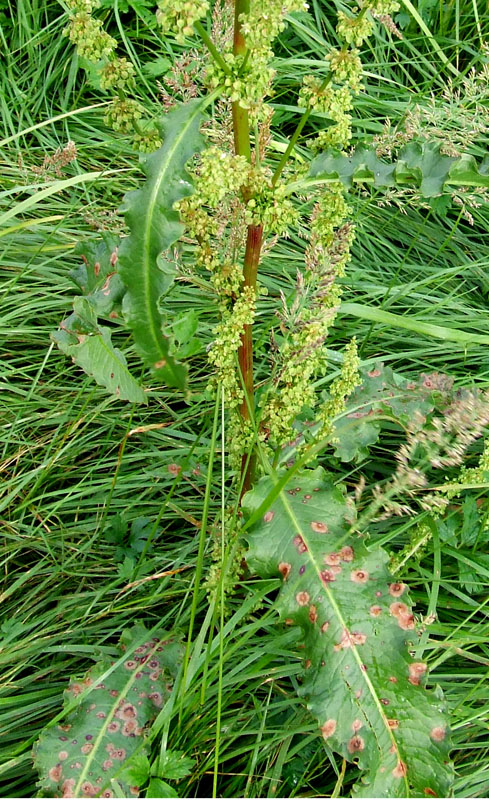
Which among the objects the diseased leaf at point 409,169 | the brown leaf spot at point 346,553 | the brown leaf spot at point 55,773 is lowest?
the brown leaf spot at point 55,773

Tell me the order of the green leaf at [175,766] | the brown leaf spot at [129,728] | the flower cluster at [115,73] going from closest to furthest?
the flower cluster at [115,73]
the green leaf at [175,766]
the brown leaf spot at [129,728]

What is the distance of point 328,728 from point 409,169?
1.01 metres

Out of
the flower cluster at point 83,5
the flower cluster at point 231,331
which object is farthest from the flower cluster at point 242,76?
the flower cluster at point 231,331

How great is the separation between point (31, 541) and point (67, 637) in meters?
0.32

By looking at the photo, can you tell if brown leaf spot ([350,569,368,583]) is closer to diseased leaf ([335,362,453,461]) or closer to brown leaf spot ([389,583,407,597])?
brown leaf spot ([389,583,407,597])

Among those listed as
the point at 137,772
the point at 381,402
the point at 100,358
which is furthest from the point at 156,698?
the point at 381,402

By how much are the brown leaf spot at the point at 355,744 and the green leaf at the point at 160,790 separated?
39 cm

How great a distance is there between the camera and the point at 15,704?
181 centimetres

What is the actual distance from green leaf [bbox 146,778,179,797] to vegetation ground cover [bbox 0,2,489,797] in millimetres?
96

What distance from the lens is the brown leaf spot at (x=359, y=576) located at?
1.39 metres

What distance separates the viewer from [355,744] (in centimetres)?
129

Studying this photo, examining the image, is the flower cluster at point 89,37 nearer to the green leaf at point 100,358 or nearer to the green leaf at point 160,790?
the green leaf at point 100,358

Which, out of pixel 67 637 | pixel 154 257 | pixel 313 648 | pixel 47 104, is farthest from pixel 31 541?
pixel 47 104

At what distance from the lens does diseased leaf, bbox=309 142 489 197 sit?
1.34m
